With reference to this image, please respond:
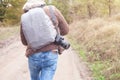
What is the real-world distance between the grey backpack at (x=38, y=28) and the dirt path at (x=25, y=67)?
15.7 ft

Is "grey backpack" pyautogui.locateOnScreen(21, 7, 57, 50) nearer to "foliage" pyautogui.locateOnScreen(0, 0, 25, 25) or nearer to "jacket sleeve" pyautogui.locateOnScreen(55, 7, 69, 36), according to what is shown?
"jacket sleeve" pyautogui.locateOnScreen(55, 7, 69, 36)

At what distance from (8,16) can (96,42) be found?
105ft

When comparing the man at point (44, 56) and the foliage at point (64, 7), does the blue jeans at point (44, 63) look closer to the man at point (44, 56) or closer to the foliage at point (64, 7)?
the man at point (44, 56)

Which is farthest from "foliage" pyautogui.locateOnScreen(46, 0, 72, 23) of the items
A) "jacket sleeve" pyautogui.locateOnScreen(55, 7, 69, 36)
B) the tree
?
"jacket sleeve" pyautogui.locateOnScreen(55, 7, 69, 36)

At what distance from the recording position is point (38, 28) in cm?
569

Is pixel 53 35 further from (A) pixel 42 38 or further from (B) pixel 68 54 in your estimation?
(B) pixel 68 54

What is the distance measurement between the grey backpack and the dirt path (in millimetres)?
4799

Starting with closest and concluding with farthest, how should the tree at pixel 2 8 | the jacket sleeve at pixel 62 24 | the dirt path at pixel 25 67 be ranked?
the jacket sleeve at pixel 62 24 < the dirt path at pixel 25 67 < the tree at pixel 2 8

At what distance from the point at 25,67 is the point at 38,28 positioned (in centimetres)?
689

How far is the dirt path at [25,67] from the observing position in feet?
35.3

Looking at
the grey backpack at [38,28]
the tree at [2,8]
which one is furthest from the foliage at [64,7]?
the grey backpack at [38,28]

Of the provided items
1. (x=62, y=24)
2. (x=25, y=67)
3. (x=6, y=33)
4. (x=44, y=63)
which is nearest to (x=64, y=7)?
(x=6, y=33)

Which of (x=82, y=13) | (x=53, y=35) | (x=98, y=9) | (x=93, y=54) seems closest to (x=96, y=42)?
(x=93, y=54)

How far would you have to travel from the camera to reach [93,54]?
46.9ft
